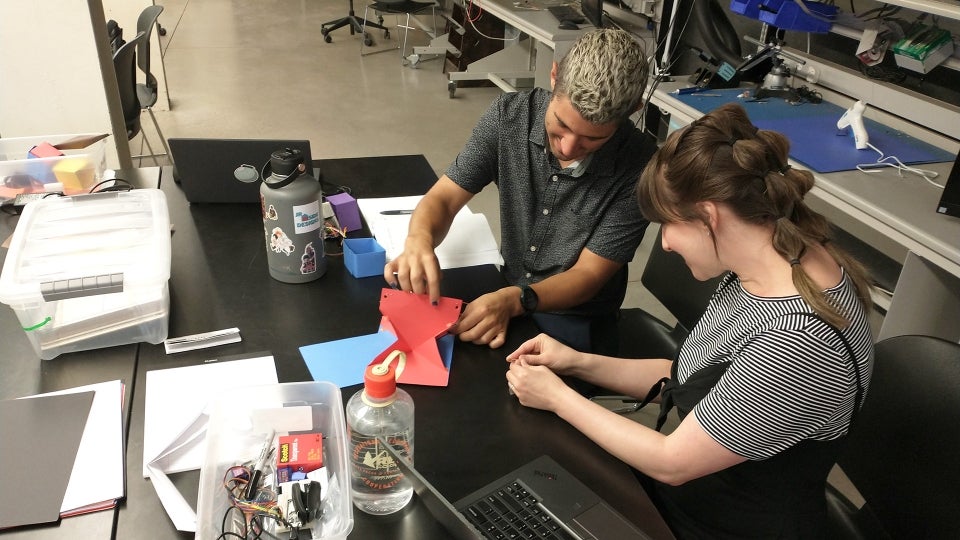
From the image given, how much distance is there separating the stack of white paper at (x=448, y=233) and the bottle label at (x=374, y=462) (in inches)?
26.1

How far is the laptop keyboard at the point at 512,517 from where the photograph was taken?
89 cm

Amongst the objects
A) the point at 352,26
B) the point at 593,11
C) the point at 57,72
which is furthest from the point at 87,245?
the point at 352,26

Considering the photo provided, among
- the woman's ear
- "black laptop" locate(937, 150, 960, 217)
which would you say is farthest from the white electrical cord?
the woman's ear

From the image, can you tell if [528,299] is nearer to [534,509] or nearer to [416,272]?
[416,272]

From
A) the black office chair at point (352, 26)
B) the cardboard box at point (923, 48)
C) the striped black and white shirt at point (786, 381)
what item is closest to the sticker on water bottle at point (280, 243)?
the striped black and white shirt at point (786, 381)

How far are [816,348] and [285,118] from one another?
4.17 metres

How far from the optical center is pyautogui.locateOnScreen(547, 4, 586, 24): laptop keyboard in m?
3.60

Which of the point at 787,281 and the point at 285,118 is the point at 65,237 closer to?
the point at 787,281

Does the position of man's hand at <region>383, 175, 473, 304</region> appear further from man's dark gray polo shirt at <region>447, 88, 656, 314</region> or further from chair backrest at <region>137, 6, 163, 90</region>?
chair backrest at <region>137, 6, 163, 90</region>

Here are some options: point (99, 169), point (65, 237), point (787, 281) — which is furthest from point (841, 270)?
point (99, 169)

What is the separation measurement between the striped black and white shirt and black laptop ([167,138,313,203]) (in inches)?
41.8

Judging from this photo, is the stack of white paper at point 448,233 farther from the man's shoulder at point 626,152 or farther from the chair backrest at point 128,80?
the chair backrest at point 128,80

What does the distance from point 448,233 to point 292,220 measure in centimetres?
45

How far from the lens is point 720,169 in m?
1.02
